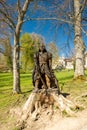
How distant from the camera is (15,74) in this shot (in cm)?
1270

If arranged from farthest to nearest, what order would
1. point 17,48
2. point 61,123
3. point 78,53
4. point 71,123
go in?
point 78,53 < point 17,48 < point 61,123 < point 71,123

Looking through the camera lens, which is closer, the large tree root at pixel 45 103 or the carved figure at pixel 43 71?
the large tree root at pixel 45 103

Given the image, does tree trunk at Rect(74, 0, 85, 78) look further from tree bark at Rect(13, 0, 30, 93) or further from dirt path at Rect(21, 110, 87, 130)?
dirt path at Rect(21, 110, 87, 130)

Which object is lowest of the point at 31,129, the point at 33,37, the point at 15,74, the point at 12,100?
the point at 31,129

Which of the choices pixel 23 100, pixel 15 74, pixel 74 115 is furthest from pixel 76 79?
pixel 74 115

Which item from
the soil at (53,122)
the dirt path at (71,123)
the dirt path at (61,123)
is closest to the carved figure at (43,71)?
the soil at (53,122)

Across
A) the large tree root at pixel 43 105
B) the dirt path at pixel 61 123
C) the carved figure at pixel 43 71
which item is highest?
the carved figure at pixel 43 71

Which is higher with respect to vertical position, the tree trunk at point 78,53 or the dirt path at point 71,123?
the tree trunk at point 78,53

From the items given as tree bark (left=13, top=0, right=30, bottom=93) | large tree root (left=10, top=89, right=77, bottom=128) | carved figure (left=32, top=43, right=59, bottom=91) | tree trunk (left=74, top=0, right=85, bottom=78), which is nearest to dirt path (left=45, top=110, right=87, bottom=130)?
large tree root (left=10, top=89, right=77, bottom=128)

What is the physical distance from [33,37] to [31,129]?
43.3m

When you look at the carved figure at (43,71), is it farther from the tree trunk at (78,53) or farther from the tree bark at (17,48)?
the tree trunk at (78,53)

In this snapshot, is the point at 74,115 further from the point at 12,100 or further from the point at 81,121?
the point at 12,100

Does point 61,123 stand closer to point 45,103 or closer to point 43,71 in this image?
point 45,103

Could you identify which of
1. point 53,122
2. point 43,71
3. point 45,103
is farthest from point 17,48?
point 53,122
